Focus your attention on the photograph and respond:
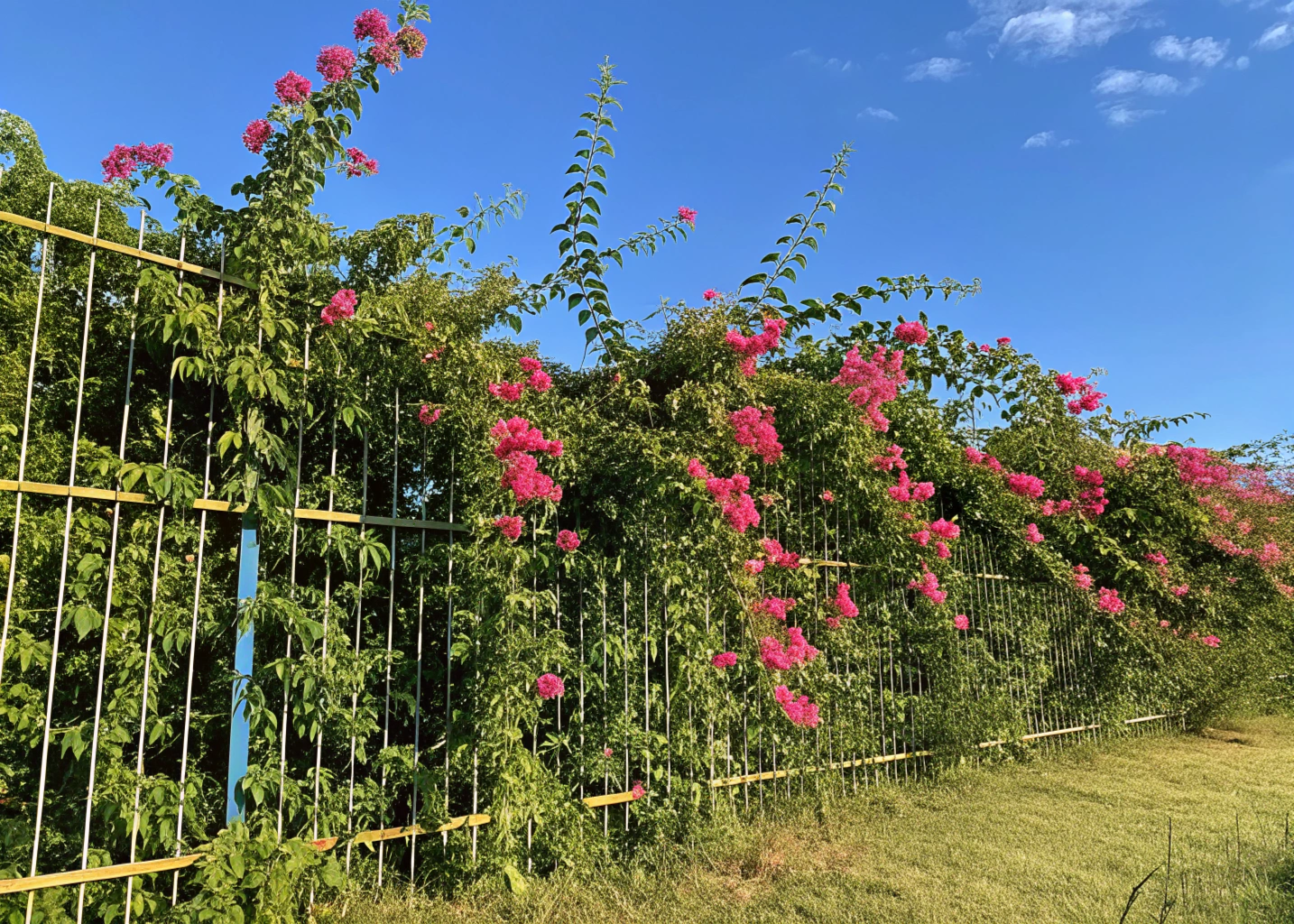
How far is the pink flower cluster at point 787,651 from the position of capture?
4.09m

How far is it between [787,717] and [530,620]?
5.62 ft

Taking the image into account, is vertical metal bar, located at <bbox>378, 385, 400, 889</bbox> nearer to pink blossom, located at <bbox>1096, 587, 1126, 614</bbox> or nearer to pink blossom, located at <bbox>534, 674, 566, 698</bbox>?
pink blossom, located at <bbox>534, 674, 566, 698</bbox>

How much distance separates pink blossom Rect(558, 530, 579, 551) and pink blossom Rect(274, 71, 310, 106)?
2.18 metres

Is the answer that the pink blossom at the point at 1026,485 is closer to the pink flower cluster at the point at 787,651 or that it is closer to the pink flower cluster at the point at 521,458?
the pink flower cluster at the point at 787,651

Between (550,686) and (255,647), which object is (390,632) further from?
(550,686)

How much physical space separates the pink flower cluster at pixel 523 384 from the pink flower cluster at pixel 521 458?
162 millimetres

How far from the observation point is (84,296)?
3.16 meters

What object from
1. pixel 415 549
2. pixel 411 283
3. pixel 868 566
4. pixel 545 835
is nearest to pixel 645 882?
pixel 545 835

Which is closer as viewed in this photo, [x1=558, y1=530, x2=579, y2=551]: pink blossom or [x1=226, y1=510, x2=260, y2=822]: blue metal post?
[x1=226, y1=510, x2=260, y2=822]: blue metal post

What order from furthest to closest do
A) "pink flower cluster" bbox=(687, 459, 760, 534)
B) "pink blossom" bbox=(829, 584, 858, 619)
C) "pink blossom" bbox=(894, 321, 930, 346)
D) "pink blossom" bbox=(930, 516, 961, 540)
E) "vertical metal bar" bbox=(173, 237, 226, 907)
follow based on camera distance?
1. "pink blossom" bbox=(894, 321, 930, 346)
2. "pink blossom" bbox=(930, 516, 961, 540)
3. "pink blossom" bbox=(829, 584, 858, 619)
4. "pink flower cluster" bbox=(687, 459, 760, 534)
5. "vertical metal bar" bbox=(173, 237, 226, 907)

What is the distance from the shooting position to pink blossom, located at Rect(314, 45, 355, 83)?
342 cm

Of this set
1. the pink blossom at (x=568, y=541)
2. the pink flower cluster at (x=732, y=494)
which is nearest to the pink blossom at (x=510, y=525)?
the pink blossom at (x=568, y=541)

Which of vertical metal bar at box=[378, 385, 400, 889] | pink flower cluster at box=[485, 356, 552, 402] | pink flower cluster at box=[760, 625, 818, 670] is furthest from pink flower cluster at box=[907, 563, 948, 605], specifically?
vertical metal bar at box=[378, 385, 400, 889]

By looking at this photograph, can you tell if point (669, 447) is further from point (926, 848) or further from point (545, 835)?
Result: point (926, 848)
